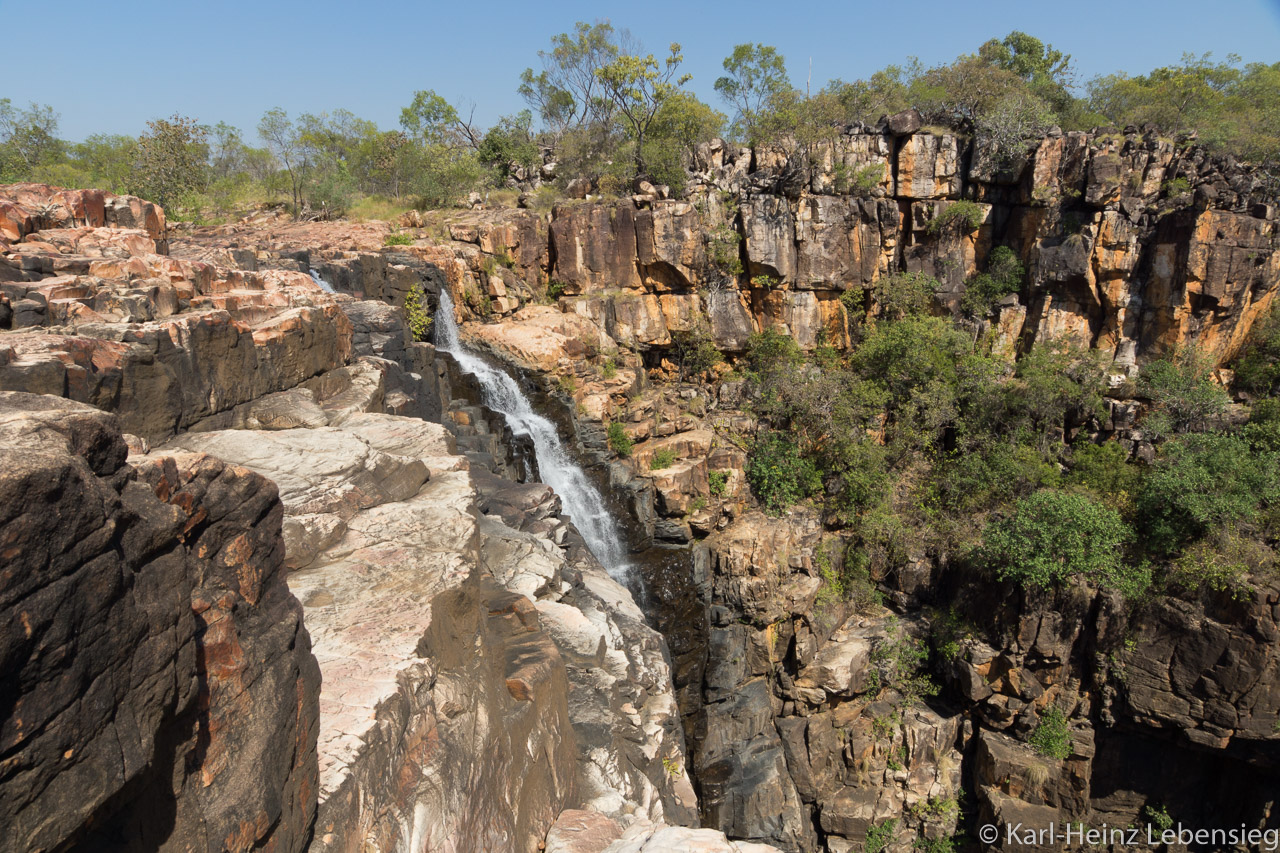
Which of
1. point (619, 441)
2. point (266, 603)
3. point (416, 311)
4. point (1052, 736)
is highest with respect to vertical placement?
point (416, 311)

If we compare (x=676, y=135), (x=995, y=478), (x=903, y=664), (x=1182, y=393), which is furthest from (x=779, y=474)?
(x=676, y=135)

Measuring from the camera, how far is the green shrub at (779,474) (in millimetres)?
19781

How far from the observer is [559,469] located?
61.8 ft

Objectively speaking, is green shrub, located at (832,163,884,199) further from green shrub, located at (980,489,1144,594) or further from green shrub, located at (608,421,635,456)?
green shrub, located at (980,489,1144,594)

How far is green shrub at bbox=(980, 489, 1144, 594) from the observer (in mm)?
15367

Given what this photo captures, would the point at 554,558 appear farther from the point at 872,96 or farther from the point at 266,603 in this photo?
the point at 872,96

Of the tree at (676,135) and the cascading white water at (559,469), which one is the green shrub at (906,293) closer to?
the tree at (676,135)

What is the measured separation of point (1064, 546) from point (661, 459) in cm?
1054

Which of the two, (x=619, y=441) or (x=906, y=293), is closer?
(x=619, y=441)

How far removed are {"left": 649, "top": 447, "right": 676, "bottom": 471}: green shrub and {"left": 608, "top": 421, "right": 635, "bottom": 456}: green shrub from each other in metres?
0.84

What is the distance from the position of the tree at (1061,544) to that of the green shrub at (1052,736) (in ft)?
11.0

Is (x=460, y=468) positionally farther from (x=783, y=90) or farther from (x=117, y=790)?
(x=783, y=90)

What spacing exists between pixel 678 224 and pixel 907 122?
10.4m

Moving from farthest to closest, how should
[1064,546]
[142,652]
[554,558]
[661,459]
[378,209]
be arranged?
[378,209] < [661,459] < [1064,546] < [554,558] < [142,652]
